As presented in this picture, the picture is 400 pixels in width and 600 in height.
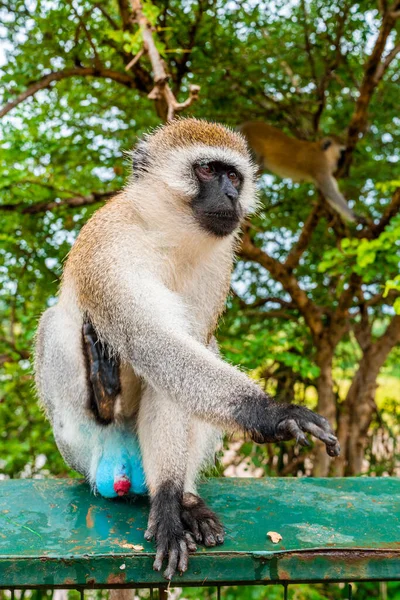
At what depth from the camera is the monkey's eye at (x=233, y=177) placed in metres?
2.79

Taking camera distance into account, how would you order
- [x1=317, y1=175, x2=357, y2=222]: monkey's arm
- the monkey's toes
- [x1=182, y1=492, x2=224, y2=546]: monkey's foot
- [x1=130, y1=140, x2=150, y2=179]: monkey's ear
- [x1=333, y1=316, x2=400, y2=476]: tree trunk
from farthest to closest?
[x1=317, y1=175, x2=357, y2=222]: monkey's arm
[x1=333, y1=316, x2=400, y2=476]: tree trunk
[x1=130, y1=140, x2=150, y2=179]: monkey's ear
[x1=182, y1=492, x2=224, y2=546]: monkey's foot
the monkey's toes

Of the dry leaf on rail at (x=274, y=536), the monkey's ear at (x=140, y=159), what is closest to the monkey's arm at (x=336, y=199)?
the monkey's ear at (x=140, y=159)

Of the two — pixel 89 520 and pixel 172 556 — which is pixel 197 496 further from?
pixel 172 556

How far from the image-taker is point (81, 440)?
2785mm

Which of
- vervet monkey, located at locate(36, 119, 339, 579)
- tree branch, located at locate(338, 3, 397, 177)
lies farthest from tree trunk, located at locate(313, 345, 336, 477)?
vervet monkey, located at locate(36, 119, 339, 579)

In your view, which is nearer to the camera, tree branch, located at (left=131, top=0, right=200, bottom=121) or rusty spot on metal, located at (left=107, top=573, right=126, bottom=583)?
rusty spot on metal, located at (left=107, top=573, right=126, bottom=583)

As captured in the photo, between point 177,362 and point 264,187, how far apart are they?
463 centimetres

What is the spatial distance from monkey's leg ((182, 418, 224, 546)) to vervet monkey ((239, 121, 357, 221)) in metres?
4.30

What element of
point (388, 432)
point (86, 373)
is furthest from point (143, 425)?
point (388, 432)

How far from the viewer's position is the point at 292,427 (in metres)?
1.83

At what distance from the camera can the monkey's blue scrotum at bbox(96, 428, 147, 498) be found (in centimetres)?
251

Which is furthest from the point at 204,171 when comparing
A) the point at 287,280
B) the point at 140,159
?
the point at 287,280

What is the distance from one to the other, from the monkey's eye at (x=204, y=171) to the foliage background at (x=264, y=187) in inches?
63.2

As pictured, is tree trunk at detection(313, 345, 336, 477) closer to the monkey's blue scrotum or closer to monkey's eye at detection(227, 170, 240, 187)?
monkey's eye at detection(227, 170, 240, 187)
